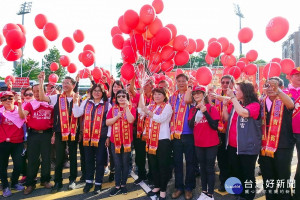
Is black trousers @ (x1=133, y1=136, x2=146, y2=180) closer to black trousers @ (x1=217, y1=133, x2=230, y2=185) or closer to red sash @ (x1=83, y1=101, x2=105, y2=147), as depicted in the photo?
red sash @ (x1=83, y1=101, x2=105, y2=147)

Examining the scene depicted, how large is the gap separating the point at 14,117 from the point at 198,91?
10.2 ft

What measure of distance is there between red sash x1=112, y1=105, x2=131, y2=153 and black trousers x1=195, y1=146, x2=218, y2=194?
3.74 feet

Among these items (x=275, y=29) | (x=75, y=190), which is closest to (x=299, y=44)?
(x=275, y=29)

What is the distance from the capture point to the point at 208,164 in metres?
3.49

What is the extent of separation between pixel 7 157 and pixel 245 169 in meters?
3.88

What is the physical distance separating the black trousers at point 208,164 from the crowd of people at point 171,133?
0.01 meters

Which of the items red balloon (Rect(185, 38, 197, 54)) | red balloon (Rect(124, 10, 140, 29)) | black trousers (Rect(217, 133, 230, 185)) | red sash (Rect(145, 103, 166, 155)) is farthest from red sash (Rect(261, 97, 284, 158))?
red balloon (Rect(185, 38, 197, 54))

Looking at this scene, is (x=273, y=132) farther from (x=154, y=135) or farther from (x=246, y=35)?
(x=246, y=35)

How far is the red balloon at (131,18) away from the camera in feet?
14.0

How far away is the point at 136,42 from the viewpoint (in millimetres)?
4617

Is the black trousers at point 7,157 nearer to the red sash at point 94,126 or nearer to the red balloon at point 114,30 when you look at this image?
the red sash at point 94,126

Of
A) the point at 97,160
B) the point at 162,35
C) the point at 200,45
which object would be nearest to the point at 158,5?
the point at 162,35

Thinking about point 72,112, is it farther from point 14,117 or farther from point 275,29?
point 275,29

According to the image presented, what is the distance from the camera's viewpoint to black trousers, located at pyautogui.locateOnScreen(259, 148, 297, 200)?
317cm
